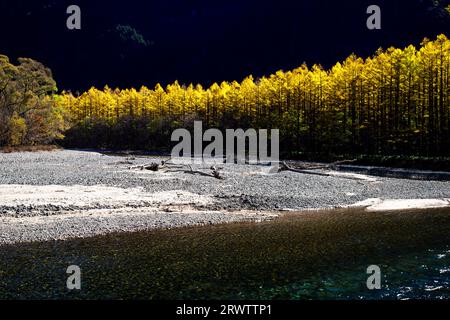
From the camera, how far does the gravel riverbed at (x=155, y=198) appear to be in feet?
69.9

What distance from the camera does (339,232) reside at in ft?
67.6

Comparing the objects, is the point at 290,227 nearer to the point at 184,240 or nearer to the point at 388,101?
the point at 184,240

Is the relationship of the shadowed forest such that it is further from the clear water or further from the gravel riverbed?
the clear water

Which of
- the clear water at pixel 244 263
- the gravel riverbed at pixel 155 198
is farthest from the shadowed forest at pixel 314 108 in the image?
the clear water at pixel 244 263

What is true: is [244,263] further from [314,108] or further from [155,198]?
[314,108]

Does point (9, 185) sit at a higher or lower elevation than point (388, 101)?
lower

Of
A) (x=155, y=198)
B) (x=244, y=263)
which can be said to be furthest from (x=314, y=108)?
(x=244, y=263)

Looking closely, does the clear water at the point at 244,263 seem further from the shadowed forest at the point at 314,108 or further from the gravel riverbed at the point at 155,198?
the shadowed forest at the point at 314,108

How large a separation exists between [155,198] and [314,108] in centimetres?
4746

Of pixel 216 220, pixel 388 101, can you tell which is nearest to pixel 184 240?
pixel 216 220

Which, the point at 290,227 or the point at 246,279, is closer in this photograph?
the point at 246,279

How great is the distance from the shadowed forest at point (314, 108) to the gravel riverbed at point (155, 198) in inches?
840
